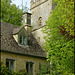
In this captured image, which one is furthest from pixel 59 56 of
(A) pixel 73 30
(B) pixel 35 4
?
(B) pixel 35 4

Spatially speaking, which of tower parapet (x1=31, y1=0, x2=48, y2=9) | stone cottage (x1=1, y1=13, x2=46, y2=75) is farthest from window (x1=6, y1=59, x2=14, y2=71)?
tower parapet (x1=31, y1=0, x2=48, y2=9)

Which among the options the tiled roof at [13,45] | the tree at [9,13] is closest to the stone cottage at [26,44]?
the tiled roof at [13,45]

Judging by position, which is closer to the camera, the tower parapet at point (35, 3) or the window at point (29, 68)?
the window at point (29, 68)

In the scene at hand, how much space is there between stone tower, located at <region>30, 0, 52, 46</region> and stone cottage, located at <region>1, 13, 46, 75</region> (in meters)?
1.98

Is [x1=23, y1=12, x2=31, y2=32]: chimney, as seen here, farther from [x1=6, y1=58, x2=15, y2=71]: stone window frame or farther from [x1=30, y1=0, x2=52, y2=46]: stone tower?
[x1=6, y1=58, x2=15, y2=71]: stone window frame

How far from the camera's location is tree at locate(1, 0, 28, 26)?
32.7 meters

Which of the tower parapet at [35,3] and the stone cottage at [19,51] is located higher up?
the tower parapet at [35,3]

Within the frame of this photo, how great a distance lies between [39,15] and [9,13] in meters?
8.39

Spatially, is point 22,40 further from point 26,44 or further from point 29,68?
point 29,68

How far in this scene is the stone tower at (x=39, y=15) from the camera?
25.1 meters

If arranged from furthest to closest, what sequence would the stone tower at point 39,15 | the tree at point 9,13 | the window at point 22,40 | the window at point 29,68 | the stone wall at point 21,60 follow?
the tree at point 9,13, the stone tower at point 39,15, the window at point 22,40, the window at point 29,68, the stone wall at point 21,60

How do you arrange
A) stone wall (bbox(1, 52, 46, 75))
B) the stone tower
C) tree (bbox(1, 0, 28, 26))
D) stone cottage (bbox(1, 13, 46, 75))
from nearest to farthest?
stone wall (bbox(1, 52, 46, 75))
stone cottage (bbox(1, 13, 46, 75))
the stone tower
tree (bbox(1, 0, 28, 26))

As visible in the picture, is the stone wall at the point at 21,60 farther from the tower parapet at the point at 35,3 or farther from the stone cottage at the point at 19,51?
the tower parapet at the point at 35,3

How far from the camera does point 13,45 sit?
66.5 ft
